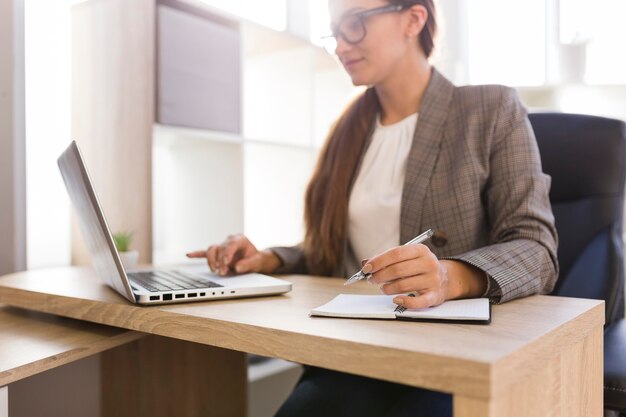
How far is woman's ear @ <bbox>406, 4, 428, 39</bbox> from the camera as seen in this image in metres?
1.21

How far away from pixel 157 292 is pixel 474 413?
0.45m

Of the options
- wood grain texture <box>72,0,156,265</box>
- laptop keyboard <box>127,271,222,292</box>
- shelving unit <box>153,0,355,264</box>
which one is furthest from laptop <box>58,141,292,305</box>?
shelving unit <box>153,0,355,264</box>

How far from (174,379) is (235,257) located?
0.91ft

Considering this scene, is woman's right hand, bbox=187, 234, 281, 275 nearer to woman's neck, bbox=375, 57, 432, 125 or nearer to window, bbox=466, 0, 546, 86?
woman's neck, bbox=375, 57, 432, 125

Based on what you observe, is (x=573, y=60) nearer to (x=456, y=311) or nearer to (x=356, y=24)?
(x=356, y=24)

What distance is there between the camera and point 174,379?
1.15 metres

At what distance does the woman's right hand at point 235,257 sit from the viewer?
42.1 inches

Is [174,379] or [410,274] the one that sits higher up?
[410,274]

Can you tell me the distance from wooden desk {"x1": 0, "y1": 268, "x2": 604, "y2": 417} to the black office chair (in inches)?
16.3

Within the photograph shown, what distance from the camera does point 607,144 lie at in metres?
1.18

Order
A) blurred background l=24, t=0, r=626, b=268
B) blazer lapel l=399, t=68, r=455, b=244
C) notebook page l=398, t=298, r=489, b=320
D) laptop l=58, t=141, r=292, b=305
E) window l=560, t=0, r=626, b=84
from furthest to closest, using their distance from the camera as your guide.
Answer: window l=560, t=0, r=626, b=84 → blurred background l=24, t=0, r=626, b=268 → blazer lapel l=399, t=68, r=455, b=244 → laptop l=58, t=141, r=292, b=305 → notebook page l=398, t=298, r=489, b=320

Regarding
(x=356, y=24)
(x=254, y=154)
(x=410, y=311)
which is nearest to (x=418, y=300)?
(x=410, y=311)

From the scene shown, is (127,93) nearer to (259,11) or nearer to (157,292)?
(259,11)

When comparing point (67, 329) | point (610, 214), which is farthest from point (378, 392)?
point (610, 214)
